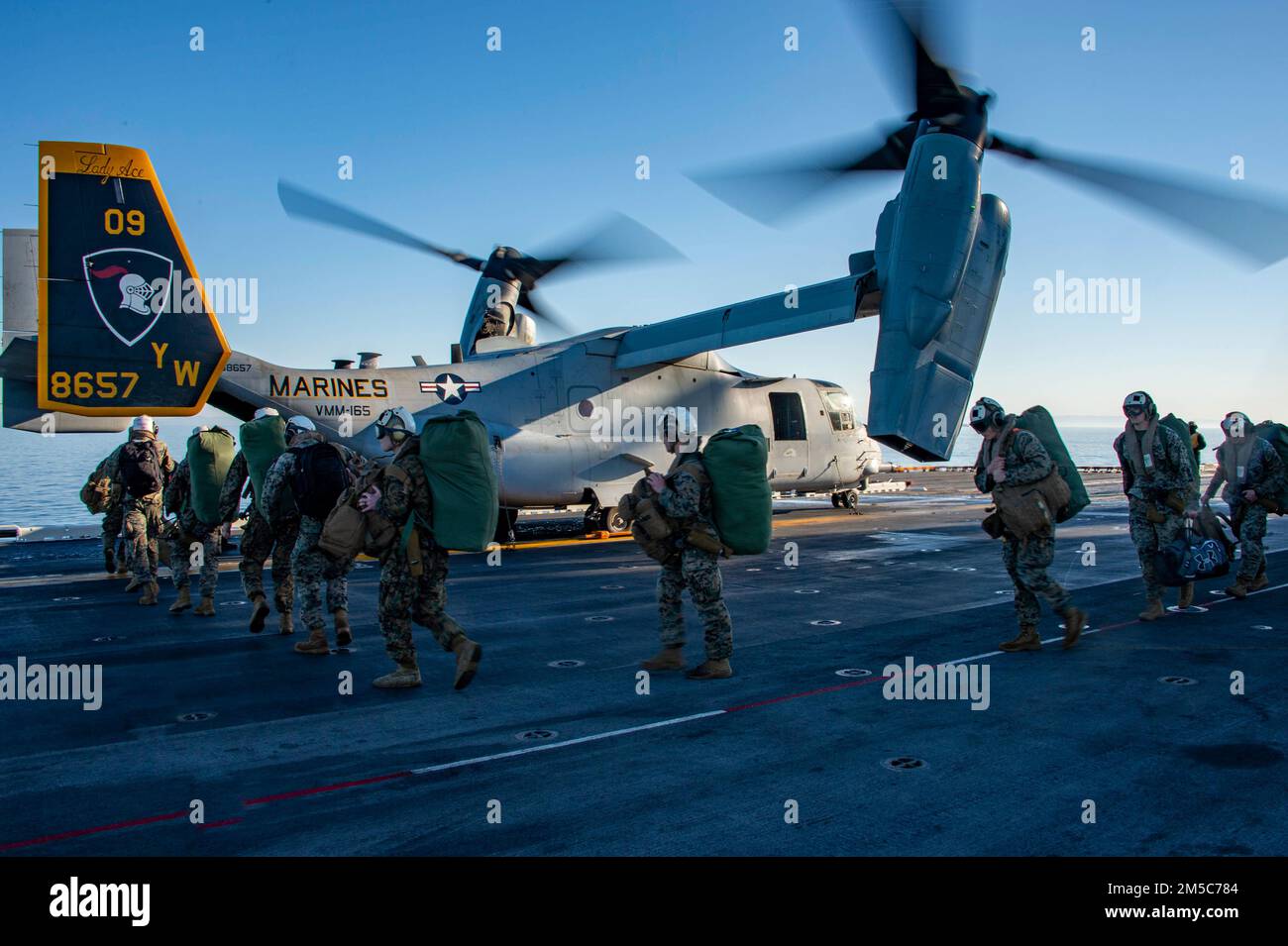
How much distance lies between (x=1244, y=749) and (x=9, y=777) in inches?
255

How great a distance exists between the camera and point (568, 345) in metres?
16.0

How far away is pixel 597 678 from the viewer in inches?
250

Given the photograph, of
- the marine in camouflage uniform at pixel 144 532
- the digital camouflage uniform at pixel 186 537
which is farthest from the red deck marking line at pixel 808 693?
the marine in camouflage uniform at pixel 144 532

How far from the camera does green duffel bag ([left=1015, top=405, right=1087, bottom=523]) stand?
7.27 m

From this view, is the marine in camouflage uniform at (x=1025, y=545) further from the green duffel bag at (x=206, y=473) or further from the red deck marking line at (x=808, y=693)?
the green duffel bag at (x=206, y=473)

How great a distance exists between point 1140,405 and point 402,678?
704 centimetres

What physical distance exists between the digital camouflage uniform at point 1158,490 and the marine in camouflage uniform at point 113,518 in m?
11.3

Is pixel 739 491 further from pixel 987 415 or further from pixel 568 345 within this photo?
pixel 568 345

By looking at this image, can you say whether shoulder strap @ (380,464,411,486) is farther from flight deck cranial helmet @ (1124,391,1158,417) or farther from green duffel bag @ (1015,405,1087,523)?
flight deck cranial helmet @ (1124,391,1158,417)

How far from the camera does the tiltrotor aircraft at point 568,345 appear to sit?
33.2 ft

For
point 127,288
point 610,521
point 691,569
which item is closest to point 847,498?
point 610,521

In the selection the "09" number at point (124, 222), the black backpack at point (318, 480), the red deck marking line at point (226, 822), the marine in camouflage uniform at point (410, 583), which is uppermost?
the "09" number at point (124, 222)
